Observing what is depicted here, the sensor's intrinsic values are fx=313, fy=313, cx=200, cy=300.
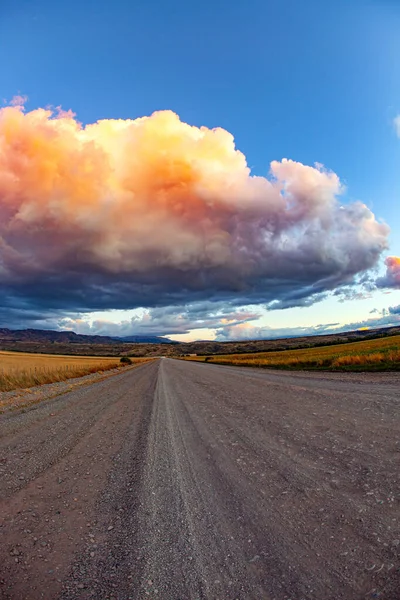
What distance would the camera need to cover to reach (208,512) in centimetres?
418

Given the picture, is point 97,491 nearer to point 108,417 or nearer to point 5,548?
point 5,548

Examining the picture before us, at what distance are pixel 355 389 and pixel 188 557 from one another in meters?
12.2

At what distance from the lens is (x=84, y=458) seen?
6812 mm

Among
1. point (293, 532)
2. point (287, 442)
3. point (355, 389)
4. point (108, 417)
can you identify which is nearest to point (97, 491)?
point (293, 532)

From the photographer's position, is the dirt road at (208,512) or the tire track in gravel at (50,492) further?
the tire track in gravel at (50,492)

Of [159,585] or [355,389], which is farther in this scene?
[355,389]

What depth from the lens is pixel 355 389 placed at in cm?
1337

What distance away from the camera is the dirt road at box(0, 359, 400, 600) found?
292 centimetres

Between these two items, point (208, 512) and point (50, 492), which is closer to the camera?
point (208, 512)

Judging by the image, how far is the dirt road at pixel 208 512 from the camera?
9.59ft

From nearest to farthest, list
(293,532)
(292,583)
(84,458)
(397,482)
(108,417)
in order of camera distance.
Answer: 1. (292,583)
2. (293,532)
3. (397,482)
4. (84,458)
5. (108,417)

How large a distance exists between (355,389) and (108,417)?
10145 millimetres

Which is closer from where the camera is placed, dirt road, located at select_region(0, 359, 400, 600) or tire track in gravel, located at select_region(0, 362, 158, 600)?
dirt road, located at select_region(0, 359, 400, 600)

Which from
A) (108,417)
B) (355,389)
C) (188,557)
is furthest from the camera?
(355,389)
